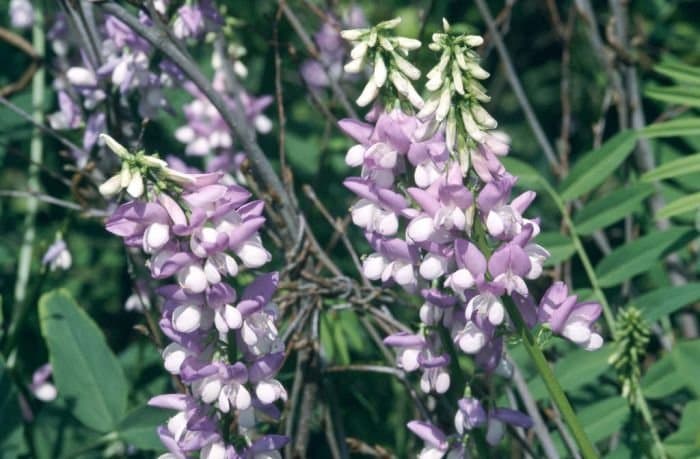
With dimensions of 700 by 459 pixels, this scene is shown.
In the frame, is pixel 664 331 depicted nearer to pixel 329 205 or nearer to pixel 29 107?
pixel 329 205

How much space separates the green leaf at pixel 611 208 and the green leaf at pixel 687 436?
42 centimetres

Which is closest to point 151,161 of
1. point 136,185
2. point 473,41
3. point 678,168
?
point 136,185

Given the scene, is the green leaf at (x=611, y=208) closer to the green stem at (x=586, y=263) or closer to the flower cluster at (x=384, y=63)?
the green stem at (x=586, y=263)

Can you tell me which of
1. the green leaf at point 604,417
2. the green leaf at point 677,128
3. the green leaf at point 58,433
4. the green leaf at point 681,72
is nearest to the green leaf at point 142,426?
the green leaf at point 58,433

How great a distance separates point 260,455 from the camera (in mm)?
1409

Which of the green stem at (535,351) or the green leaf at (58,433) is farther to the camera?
the green leaf at (58,433)

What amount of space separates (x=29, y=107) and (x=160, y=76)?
2.18ft

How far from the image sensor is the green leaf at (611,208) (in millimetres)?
1995

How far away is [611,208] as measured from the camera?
202cm

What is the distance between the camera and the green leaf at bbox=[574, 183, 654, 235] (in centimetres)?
200

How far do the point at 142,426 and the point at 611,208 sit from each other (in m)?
0.95

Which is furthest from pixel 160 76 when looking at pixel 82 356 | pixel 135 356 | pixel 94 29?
pixel 135 356

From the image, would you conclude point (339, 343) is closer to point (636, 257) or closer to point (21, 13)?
point (636, 257)

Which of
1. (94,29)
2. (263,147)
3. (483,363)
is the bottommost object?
(483,363)
